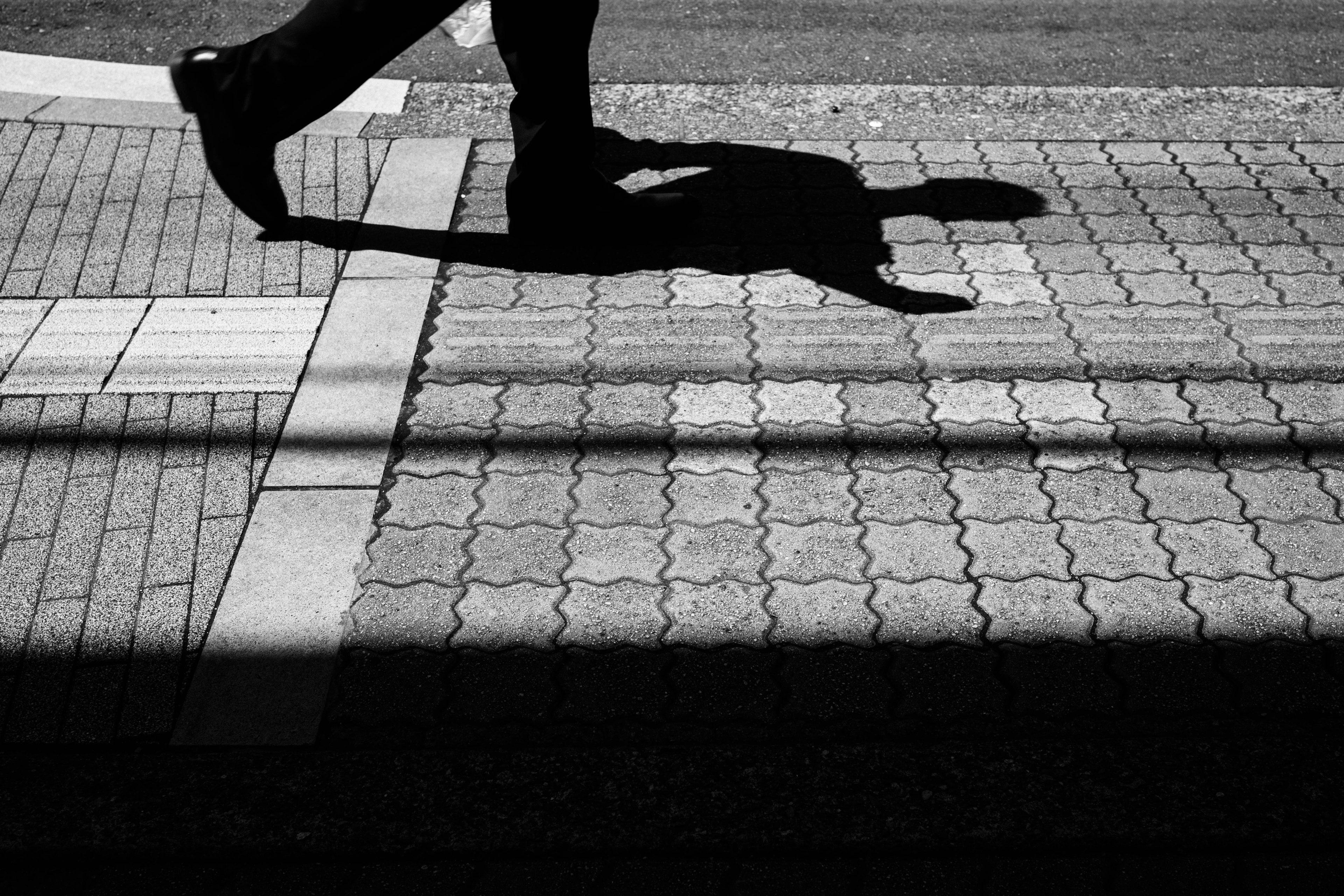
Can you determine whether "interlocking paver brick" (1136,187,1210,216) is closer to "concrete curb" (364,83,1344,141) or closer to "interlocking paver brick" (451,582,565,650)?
"concrete curb" (364,83,1344,141)

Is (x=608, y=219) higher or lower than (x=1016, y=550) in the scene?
higher

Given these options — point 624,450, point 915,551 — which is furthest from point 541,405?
point 915,551

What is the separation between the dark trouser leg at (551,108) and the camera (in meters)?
4.22

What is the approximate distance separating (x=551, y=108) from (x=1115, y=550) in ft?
7.49

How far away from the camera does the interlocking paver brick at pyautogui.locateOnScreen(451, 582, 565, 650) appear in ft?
10.3

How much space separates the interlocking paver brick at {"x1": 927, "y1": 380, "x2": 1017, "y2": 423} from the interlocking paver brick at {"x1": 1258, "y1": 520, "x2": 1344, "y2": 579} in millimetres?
776

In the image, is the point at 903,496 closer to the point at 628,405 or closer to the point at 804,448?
the point at 804,448

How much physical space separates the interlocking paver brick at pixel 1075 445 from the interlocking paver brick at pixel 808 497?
579mm

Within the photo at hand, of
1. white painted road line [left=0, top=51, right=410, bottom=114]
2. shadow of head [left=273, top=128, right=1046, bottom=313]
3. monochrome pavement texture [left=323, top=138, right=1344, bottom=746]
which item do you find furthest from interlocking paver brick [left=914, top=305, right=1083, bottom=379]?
white painted road line [left=0, top=51, right=410, bottom=114]

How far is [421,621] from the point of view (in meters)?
3.19

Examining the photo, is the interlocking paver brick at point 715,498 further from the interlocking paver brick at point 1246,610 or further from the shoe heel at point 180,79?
the shoe heel at point 180,79

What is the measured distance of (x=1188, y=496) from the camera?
3625mm

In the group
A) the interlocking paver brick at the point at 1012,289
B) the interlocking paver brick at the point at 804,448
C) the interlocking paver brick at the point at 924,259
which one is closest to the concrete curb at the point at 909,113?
the interlocking paver brick at the point at 924,259

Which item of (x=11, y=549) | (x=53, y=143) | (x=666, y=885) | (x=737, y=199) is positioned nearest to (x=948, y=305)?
(x=737, y=199)
